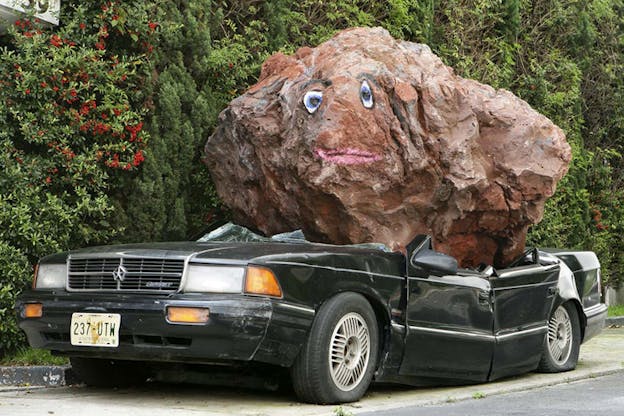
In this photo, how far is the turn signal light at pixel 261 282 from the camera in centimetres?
623

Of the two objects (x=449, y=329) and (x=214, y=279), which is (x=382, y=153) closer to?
(x=449, y=329)

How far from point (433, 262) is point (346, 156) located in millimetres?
1331

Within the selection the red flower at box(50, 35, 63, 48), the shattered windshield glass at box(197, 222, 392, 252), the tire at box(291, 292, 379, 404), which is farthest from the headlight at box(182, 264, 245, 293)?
the red flower at box(50, 35, 63, 48)

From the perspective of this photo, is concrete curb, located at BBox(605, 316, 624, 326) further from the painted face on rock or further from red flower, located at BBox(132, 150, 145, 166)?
red flower, located at BBox(132, 150, 145, 166)

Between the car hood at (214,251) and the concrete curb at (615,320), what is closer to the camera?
the car hood at (214,251)

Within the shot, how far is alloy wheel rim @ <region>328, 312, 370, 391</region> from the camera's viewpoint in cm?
664

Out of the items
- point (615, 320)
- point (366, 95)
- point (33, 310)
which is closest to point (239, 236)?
point (366, 95)

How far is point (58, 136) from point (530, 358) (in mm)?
4049

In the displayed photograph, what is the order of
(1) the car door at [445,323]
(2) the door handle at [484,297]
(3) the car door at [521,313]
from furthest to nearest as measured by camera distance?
(3) the car door at [521,313]
(2) the door handle at [484,297]
(1) the car door at [445,323]

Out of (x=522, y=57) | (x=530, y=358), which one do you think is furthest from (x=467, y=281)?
(x=522, y=57)

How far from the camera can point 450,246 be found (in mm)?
9031

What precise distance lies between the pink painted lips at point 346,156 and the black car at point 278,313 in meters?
0.65

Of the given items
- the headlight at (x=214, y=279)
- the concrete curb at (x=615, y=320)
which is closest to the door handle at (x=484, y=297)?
the headlight at (x=214, y=279)

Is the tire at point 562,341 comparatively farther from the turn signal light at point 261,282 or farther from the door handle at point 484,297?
the turn signal light at point 261,282
